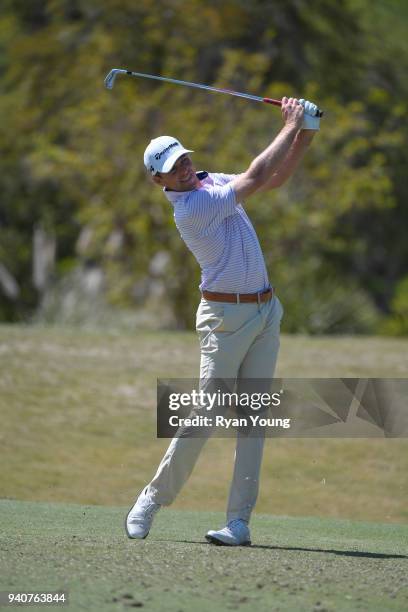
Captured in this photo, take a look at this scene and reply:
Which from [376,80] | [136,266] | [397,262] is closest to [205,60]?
[376,80]

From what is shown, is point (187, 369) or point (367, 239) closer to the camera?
point (187, 369)

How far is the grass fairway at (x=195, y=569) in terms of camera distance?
4352 millimetres

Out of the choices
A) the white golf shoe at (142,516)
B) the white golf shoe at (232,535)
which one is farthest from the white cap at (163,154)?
the white golf shoe at (232,535)

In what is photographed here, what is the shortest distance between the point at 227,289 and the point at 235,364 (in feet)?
1.27

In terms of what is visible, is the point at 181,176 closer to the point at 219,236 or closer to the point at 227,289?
the point at 219,236

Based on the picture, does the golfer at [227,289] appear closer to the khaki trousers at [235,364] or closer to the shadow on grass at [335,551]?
the khaki trousers at [235,364]

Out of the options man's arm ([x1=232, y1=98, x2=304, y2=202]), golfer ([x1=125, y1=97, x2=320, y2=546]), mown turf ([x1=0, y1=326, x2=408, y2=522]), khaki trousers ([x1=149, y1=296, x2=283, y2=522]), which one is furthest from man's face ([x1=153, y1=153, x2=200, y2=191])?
mown turf ([x1=0, y1=326, x2=408, y2=522])

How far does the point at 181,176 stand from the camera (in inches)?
223

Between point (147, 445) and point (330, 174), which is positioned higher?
point (330, 174)

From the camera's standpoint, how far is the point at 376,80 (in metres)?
25.8

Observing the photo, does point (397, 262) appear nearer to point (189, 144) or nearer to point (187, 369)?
point (189, 144)

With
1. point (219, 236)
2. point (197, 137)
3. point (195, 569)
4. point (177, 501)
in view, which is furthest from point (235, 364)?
point (197, 137)

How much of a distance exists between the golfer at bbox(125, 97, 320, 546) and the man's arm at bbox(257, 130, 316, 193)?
0.27ft

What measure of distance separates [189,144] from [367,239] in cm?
1086
